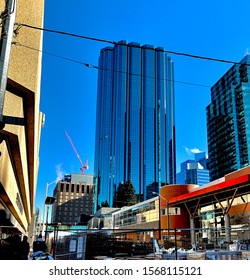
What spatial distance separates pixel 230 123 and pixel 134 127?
4686 cm

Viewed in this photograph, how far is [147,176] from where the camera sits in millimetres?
158250

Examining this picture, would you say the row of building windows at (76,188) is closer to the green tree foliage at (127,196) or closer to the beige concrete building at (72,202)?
the beige concrete building at (72,202)

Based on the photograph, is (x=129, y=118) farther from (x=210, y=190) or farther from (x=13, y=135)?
(x=13, y=135)

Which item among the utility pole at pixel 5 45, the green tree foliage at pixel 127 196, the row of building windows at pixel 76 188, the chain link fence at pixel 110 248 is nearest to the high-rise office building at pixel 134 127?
the row of building windows at pixel 76 188

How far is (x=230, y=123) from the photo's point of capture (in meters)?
132

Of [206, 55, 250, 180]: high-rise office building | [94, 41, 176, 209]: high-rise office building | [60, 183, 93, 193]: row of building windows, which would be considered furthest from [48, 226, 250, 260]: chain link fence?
[60, 183, 93, 193]: row of building windows

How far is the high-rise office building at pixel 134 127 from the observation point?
159 m

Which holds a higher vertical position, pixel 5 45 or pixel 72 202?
pixel 72 202

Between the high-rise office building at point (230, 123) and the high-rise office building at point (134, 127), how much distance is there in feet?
80.8

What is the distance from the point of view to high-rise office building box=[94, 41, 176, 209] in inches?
6250

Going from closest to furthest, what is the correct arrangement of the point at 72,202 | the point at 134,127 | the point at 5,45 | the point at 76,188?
the point at 5,45 < the point at 134,127 < the point at 72,202 < the point at 76,188

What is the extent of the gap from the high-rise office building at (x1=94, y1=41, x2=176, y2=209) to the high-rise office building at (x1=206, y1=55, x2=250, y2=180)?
2464cm

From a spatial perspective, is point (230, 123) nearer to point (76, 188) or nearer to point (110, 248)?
point (76, 188)

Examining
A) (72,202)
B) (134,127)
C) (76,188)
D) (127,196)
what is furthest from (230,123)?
(72,202)
